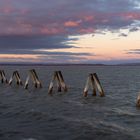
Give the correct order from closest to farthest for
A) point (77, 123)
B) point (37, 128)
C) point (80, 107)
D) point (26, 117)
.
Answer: point (37, 128) → point (77, 123) → point (26, 117) → point (80, 107)

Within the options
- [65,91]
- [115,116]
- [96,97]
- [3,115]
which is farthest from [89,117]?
[65,91]

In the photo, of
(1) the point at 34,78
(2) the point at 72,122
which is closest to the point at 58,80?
(1) the point at 34,78

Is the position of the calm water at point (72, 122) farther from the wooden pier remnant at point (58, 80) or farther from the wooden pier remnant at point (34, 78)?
the wooden pier remnant at point (34, 78)

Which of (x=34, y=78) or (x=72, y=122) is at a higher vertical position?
(x=34, y=78)

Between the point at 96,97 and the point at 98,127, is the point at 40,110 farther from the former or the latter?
the point at 96,97

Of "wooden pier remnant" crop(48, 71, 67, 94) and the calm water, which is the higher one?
"wooden pier remnant" crop(48, 71, 67, 94)

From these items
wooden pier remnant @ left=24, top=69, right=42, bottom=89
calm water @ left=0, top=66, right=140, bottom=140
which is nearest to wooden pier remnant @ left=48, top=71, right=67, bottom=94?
wooden pier remnant @ left=24, top=69, right=42, bottom=89

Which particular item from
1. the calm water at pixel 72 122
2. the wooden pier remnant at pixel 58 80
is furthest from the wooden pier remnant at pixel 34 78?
the calm water at pixel 72 122

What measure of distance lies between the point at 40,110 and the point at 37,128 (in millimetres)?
6800

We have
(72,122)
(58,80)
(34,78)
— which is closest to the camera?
(72,122)

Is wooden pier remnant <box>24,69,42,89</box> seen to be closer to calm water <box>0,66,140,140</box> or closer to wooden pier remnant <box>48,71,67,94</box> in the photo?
wooden pier remnant <box>48,71,67,94</box>

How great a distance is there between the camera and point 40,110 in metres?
25.3

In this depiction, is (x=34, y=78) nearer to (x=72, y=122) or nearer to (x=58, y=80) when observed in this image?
(x=58, y=80)

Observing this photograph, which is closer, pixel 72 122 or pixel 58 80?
pixel 72 122
